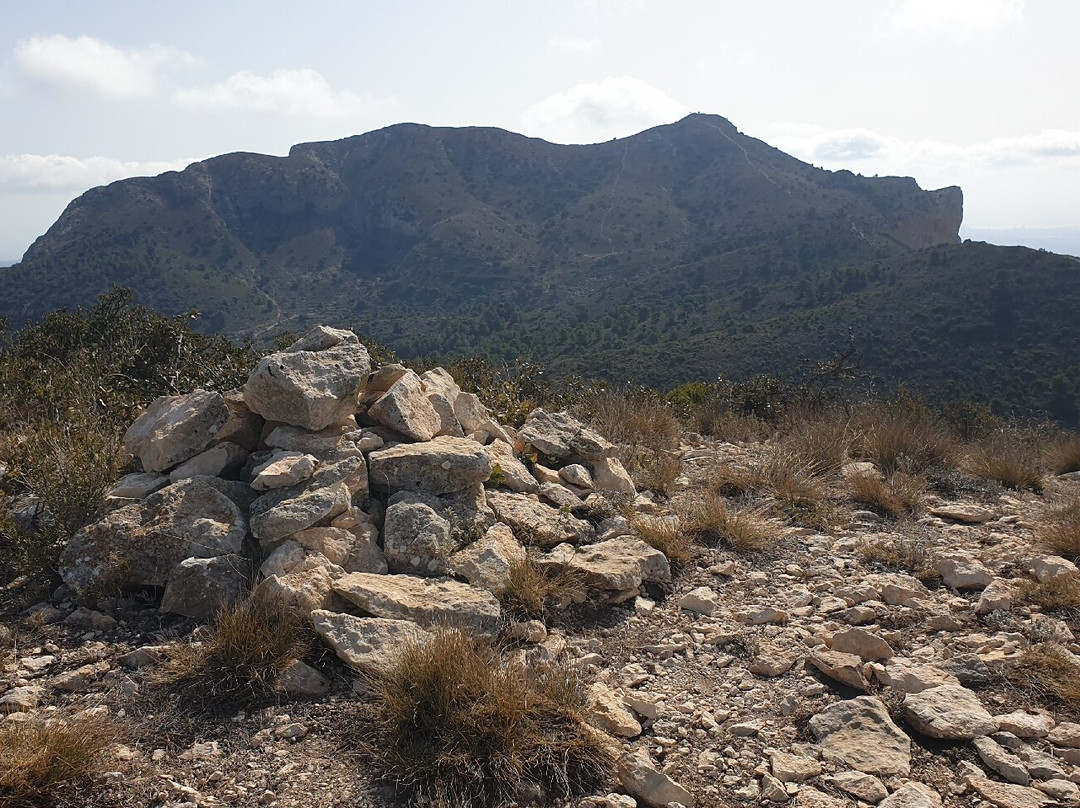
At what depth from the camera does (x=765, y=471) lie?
261 inches

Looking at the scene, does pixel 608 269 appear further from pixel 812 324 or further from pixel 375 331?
pixel 812 324

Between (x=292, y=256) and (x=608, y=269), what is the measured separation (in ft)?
136

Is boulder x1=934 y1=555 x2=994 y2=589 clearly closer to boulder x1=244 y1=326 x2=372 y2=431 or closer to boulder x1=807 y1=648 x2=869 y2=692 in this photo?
boulder x1=807 y1=648 x2=869 y2=692

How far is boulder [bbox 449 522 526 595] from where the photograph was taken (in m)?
4.13

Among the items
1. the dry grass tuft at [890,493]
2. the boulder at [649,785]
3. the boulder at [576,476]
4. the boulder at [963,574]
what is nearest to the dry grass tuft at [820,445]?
the dry grass tuft at [890,493]

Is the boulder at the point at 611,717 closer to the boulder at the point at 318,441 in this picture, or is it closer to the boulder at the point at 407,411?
the boulder at the point at 318,441

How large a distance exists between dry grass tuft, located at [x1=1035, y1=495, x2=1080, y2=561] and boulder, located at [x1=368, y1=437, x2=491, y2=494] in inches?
169

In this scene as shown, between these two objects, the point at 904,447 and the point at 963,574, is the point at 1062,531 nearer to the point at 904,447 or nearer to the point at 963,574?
the point at 963,574

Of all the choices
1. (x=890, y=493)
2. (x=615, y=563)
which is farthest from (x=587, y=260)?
(x=615, y=563)

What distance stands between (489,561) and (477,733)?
1.48 metres

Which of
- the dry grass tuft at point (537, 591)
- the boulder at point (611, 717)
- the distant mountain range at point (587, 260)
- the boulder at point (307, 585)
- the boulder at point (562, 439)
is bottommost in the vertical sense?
the boulder at point (611, 717)

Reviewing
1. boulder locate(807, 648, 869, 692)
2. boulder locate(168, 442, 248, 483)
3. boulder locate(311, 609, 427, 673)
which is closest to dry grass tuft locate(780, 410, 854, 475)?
boulder locate(807, 648, 869, 692)

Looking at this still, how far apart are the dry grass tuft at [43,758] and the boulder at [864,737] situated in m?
3.08

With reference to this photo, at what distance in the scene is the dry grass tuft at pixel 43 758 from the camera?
2.47 m
